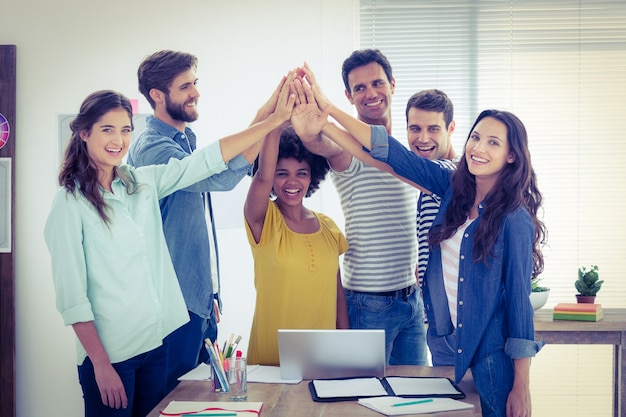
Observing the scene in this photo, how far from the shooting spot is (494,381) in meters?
2.16

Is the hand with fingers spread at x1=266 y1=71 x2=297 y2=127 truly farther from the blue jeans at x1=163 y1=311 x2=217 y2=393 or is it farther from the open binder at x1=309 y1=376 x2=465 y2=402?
Result: the open binder at x1=309 y1=376 x2=465 y2=402

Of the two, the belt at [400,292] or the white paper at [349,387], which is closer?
the white paper at [349,387]

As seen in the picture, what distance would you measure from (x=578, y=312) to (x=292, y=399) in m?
1.87

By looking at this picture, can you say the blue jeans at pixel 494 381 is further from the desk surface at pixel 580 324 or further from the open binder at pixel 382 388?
the desk surface at pixel 580 324

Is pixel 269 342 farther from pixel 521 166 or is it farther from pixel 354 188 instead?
pixel 521 166

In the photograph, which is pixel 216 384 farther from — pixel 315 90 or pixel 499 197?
pixel 315 90

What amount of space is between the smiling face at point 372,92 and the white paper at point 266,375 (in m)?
1.17

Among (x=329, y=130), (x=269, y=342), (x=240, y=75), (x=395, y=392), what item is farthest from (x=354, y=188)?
(x=240, y=75)

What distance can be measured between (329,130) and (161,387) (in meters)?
1.08

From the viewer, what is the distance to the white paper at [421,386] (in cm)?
204

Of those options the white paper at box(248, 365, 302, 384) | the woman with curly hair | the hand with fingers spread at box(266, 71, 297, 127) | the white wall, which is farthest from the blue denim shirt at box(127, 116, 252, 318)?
the white wall

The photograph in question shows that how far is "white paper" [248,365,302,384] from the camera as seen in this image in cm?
215

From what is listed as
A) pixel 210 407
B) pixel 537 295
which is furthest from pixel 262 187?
pixel 537 295

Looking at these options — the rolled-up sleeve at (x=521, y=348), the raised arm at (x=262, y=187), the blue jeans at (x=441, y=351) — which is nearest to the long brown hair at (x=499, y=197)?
the rolled-up sleeve at (x=521, y=348)
